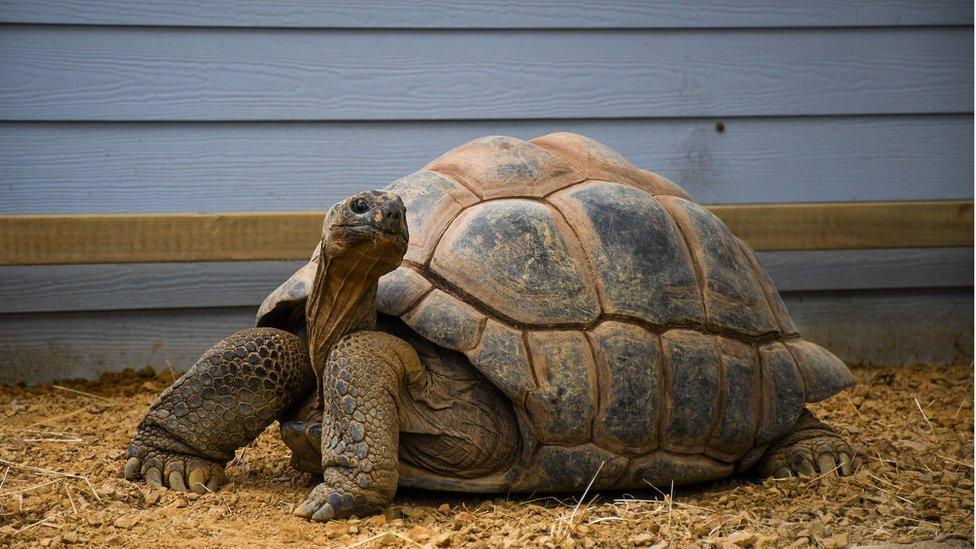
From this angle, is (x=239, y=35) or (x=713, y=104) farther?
(x=713, y=104)

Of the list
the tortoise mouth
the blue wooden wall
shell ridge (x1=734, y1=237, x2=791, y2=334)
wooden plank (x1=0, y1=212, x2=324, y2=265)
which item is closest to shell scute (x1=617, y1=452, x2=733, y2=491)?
shell ridge (x1=734, y1=237, x2=791, y2=334)

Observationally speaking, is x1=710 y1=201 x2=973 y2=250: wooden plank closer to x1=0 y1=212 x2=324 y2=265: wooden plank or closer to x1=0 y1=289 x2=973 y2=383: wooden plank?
x1=0 y1=289 x2=973 y2=383: wooden plank

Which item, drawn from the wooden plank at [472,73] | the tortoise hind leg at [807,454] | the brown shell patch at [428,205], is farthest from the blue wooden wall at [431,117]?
the tortoise hind leg at [807,454]

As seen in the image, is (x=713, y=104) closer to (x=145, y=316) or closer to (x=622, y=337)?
(x=622, y=337)

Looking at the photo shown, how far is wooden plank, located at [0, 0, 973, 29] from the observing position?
14.7 ft

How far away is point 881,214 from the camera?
16.1 ft

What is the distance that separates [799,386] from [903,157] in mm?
2326

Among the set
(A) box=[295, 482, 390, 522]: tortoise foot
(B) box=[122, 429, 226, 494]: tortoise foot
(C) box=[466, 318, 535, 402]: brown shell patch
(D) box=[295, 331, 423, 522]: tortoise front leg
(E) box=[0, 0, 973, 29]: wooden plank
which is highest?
(E) box=[0, 0, 973, 29]: wooden plank

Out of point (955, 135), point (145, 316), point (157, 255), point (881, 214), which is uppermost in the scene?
point (955, 135)

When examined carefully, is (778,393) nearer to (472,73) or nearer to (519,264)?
(519,264)

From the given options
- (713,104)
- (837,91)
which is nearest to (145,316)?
(713,104)

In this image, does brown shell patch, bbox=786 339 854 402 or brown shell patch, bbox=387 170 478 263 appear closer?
brown shell patch, bbox=387 170 478 263

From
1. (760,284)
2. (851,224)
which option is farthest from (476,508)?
(851,224)

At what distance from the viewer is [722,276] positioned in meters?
3.22
